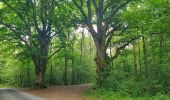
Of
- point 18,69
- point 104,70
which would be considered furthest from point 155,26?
point 18,69

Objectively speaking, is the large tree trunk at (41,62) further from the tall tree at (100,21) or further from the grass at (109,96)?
the grass at (109,96)

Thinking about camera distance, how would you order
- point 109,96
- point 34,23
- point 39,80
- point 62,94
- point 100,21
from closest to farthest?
1. point 109,96
2. point 62,94
3. point 100,21
4. point 34,23
5. point 39,80

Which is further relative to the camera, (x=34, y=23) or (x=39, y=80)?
(x=39, y=80)

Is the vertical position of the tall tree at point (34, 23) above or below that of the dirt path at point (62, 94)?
above

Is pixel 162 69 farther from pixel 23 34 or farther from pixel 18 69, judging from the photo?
pixel 18 69

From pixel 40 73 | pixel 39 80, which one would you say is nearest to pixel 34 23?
pixel 40 73

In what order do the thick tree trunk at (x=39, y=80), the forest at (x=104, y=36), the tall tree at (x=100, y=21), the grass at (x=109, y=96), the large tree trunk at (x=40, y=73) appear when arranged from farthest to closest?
1. the large tree trunk at (x=40, y=73)
2. the thick tree trunk at (x=39, y=80)
3. the tall tree at (x=100, y=21)
4. the forest at (x=104, y=36)
5. the grass at (x=109, y=96)

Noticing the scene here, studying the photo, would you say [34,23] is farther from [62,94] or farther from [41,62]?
[62,94]

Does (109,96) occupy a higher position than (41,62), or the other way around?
(41,62)

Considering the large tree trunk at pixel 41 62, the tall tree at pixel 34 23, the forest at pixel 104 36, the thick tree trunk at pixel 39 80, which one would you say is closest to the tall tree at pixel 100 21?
the forest at pixel 104 36

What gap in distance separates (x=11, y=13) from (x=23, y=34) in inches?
108

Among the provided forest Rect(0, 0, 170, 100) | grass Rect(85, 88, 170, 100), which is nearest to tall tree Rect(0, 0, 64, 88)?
forest Rect(0, 0, 170, 100)

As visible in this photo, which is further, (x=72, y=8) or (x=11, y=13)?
(x=11, y=13)

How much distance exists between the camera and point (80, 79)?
50156 mm
